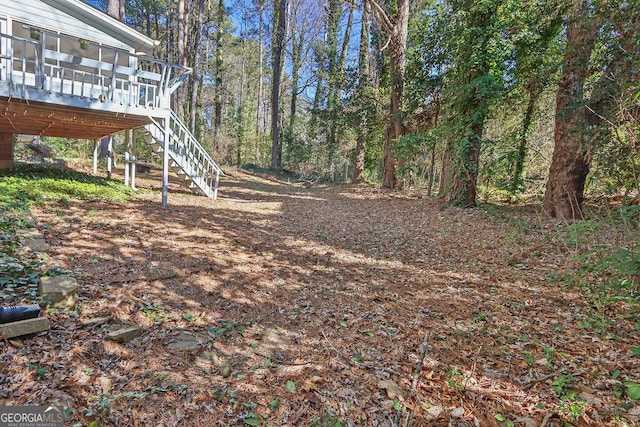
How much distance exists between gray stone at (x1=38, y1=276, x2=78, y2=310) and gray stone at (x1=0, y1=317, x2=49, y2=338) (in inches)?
16.8

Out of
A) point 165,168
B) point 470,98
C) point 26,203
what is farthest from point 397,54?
point 26,203

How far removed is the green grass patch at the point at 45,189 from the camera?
5.80m

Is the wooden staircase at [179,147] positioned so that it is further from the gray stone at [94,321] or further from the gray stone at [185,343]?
the gray stone at [185,343]

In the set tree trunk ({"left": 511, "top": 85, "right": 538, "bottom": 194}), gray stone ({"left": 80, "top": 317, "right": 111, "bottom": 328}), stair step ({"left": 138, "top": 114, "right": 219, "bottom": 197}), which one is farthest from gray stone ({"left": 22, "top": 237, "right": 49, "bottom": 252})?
tree trunk ({"left": 511, "top": 85, "right": 538, "bottom": 194})

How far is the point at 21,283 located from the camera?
3.08m

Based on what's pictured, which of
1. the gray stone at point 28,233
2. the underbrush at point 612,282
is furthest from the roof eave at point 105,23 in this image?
the underbrush at point 612,282

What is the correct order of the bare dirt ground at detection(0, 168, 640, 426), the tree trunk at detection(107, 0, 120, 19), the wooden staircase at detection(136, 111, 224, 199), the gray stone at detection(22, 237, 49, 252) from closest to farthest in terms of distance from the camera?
the bare dirt ground at detection(0, 168, 640, 426), the gray stone at detection(22, 237, 49, 252), the wooden staircase at detection(136, 111, 224, 199), the tree trunk at detection(107, 0, 120, 19)

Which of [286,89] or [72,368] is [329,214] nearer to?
[72,368]

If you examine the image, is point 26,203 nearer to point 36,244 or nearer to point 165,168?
point 36,244

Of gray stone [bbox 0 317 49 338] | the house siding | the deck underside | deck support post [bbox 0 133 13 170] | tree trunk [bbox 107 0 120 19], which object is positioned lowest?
gray stone [bbox 0 317 49 338]

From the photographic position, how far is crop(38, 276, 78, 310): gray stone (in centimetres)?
286

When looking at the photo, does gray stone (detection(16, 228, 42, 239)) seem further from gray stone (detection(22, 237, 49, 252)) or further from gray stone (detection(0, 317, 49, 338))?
gray stone (detection(0, 317, 49, 338))

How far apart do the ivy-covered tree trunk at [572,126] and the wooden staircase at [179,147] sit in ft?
28.7

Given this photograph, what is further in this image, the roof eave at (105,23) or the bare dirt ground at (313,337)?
the roof eave at (105,23)
